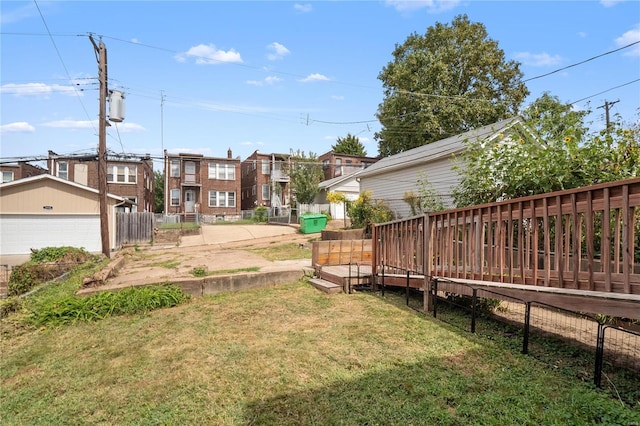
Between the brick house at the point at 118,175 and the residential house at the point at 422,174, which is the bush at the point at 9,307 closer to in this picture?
the residential house at the point at 422,174

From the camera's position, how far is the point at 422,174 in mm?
14602

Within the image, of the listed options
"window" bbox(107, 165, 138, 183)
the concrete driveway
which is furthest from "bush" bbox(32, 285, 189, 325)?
"window" bbox(107, 165, 138, 183)

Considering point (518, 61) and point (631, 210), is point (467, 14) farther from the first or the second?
point (631, 210)

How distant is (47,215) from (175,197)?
1754 cm

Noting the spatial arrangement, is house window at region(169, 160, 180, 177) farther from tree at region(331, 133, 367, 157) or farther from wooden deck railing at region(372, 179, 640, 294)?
wooden deck railing at region(372, 179, 640, 294)

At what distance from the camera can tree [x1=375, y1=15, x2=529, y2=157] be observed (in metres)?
25.3

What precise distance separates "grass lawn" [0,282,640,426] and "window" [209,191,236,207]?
30.4 m

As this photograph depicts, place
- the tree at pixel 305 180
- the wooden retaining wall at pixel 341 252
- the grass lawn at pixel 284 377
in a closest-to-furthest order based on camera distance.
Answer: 1. the grass lawn at pixel 284 377
2. the wooden retaining wall at pixel 341 252
3. the tree at pixel 305 180

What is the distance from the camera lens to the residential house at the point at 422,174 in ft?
41.7

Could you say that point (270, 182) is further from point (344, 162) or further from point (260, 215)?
point (344, 162)

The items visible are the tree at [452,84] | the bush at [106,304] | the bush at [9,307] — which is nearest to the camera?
the bush at [106,304]

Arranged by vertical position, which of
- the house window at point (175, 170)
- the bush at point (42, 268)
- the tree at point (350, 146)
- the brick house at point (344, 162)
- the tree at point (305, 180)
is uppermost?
the tree at point (350, 146)

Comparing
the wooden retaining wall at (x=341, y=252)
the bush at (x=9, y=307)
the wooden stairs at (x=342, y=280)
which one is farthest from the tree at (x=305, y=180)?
the bush at (x=9, y=307)

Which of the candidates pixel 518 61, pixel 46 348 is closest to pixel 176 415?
pixel 46 348
